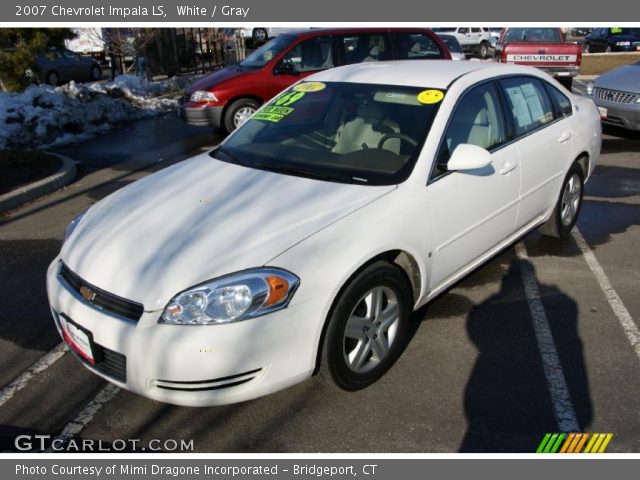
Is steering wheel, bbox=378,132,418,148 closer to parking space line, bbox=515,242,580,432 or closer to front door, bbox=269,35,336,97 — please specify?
parking space line, bbox=515,242,580,432

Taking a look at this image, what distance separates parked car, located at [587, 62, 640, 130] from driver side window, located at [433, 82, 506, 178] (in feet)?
18.6

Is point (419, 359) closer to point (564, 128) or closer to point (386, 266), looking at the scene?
point (386, 266)

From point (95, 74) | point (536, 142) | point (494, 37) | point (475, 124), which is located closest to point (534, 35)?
point (494, 37)

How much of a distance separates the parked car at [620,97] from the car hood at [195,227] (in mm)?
7219

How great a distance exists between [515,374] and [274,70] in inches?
297

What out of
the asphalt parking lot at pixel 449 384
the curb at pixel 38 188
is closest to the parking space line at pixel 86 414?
the asphalt parking lot at pixel 449 384

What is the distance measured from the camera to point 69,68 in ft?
65.2

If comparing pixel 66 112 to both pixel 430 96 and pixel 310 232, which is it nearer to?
pixel 430 96

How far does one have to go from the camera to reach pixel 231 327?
2.56 m

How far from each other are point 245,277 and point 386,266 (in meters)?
0.83

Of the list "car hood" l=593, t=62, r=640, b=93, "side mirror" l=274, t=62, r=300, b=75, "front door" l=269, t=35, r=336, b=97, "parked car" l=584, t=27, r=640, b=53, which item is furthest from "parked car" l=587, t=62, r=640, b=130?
"parked car" l=584, t=27, r=640, b=53

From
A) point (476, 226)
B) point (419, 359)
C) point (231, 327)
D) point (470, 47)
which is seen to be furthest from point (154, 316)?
point (470, 47)
